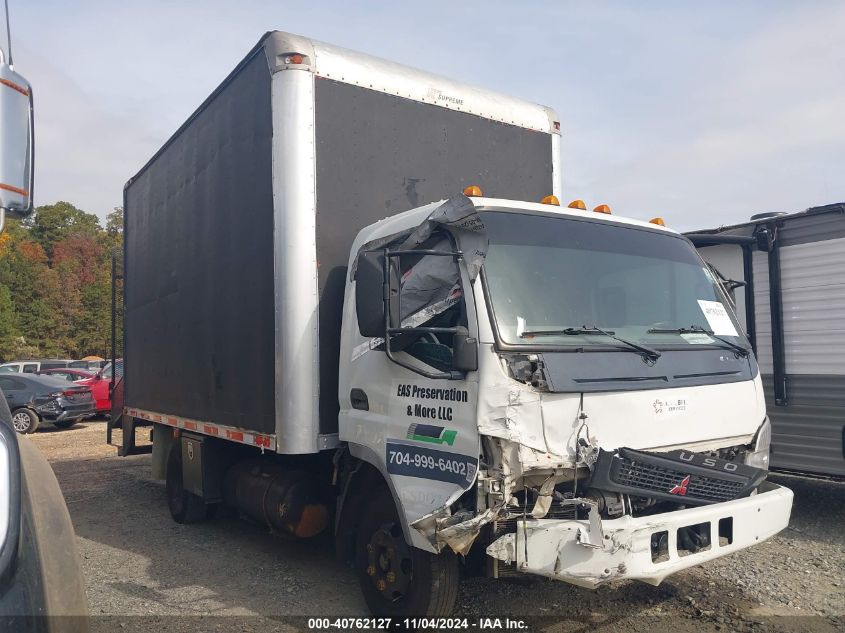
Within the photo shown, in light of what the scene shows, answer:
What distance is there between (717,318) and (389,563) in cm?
255

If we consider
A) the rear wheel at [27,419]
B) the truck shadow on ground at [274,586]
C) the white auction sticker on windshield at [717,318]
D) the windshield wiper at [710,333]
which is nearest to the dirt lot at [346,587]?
the truck shadow on ground at [274,586]

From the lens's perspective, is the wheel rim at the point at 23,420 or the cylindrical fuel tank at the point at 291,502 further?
the wheel rim at the point at 23,420

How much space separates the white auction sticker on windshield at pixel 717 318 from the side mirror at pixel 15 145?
3759 mm

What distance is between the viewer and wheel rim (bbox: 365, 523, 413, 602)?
409 cm

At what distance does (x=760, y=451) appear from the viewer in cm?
417

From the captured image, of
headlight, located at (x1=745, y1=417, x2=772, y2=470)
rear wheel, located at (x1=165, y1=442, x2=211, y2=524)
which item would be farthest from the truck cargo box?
headlight, located at (x1=745, y1=417, x2=772, y2=470)

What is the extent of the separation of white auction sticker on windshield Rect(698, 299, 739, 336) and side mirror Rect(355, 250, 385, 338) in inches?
82.9

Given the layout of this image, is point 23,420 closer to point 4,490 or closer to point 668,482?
point 668,482

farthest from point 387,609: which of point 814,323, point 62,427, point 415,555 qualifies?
point 62,427

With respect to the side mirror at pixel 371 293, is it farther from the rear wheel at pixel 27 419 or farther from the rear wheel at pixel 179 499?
the rear wheel at pixel 27 419

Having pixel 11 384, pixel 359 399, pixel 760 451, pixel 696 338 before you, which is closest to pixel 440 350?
pixel 359 399

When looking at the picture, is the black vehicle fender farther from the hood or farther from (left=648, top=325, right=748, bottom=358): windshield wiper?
(left=648, top=325, right=748, bottom=358): windshield wiper

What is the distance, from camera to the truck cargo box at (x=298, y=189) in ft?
15.6

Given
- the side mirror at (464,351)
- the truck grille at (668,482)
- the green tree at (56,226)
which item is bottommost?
the truck grille at (668,482)
